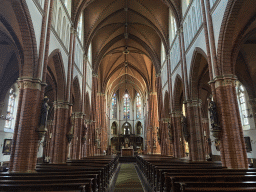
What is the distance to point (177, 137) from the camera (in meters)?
18.0

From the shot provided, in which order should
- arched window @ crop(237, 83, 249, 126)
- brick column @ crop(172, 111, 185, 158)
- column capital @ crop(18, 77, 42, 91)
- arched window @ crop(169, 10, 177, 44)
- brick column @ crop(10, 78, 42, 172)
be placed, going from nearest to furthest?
1. brick column @ crop(10, 78, 42, 172)
2. column capital @ crop(18, 77, 42, 91)
3. brick column @ crop(172, 111, 185, 158)
4. arched window @ crop(237, 83, 249, 126)
5. arched window @ crop(169, 10, 177, 44)

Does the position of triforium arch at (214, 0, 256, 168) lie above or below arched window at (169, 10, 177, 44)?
below

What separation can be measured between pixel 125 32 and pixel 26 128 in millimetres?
19782

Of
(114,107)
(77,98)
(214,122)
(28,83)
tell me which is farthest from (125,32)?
(114,107)

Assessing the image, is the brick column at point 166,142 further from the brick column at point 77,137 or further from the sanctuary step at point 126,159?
the brick column at point 77,137

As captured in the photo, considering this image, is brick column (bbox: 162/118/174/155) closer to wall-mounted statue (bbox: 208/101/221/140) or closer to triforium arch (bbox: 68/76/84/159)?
triforium arch (bbox: 68/76/84/159)

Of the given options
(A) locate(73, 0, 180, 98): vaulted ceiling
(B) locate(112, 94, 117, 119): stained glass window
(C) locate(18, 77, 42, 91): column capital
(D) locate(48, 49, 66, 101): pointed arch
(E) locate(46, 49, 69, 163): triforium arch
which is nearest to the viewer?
(C) locate(18, 77, 42, 91): column capital

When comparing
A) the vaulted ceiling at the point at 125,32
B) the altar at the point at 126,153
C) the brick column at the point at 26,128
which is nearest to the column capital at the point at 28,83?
the brick column at the point at 26,128

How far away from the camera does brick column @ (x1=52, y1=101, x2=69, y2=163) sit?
13.2 meters

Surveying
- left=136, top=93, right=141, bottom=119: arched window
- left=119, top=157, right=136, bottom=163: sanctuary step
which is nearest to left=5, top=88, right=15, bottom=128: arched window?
left=119, top=157, right=136, bottom=163: sanctuary step

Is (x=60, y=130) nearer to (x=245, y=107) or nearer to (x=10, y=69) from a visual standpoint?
(x=10, y=69)

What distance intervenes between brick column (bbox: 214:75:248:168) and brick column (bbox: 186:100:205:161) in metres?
4.43

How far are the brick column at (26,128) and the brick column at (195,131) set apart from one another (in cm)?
984

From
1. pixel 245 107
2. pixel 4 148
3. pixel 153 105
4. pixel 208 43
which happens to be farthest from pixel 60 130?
pixel 153 105
